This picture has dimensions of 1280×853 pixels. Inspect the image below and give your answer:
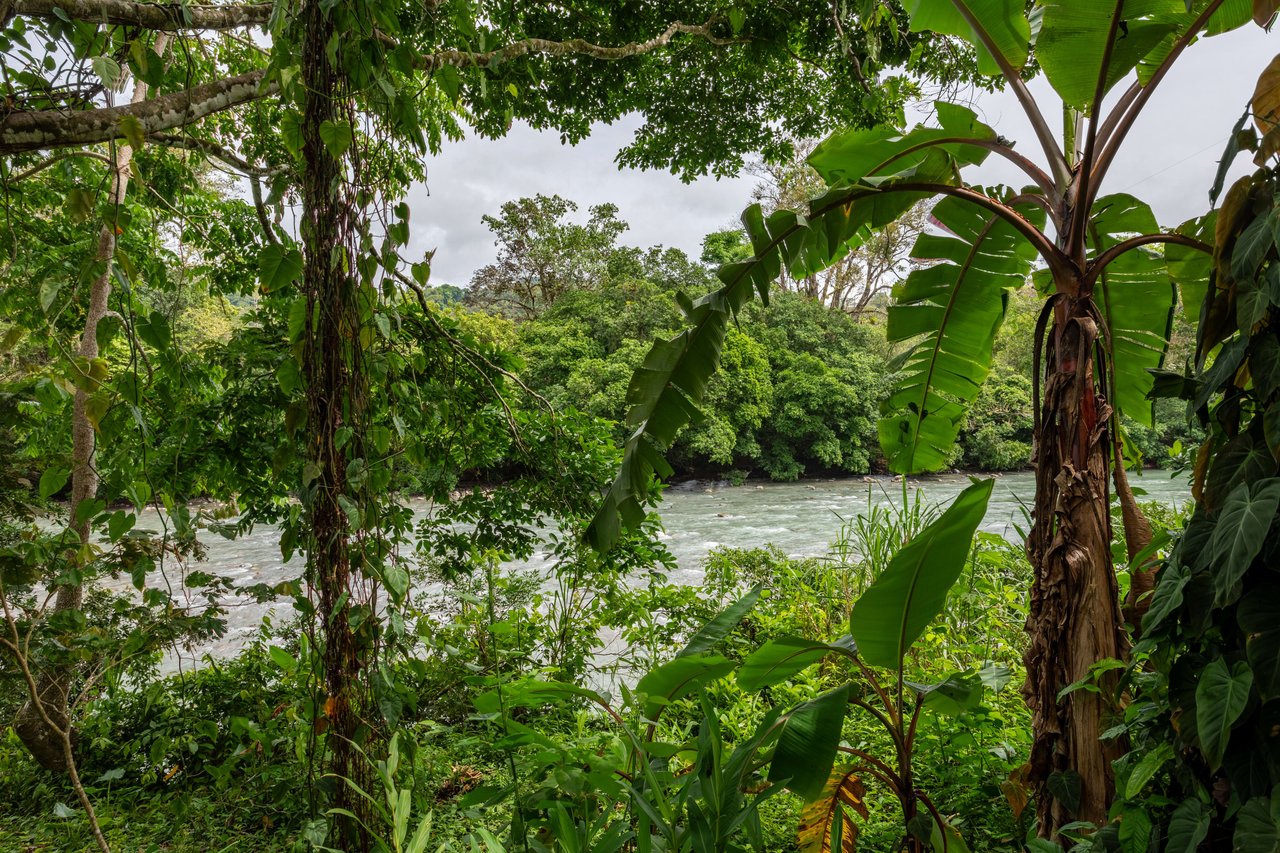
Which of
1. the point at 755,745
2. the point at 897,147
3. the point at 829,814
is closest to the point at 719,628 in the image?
the point at 755,745

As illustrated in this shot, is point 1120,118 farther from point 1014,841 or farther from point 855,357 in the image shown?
point 855,357

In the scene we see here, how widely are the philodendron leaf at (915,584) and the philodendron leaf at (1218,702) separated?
0.32m

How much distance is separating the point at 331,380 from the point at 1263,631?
1.22 m

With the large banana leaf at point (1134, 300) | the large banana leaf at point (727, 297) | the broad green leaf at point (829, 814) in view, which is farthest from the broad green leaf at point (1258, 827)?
the large banana leaf at point (1134, 300)

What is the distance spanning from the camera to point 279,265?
38.4 inches

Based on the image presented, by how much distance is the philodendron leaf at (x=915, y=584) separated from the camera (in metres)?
0.98

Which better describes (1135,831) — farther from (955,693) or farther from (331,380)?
(331,380)

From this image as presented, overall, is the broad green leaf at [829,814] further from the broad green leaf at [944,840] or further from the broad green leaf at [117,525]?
the broad green leaf at [117,525]

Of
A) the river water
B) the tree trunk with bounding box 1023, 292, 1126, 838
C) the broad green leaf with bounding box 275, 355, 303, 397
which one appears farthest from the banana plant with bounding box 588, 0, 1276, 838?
the river water

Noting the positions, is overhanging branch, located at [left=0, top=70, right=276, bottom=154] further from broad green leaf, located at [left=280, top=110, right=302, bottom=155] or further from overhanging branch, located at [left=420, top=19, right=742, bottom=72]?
overhanging branch, located at [left=420, top=19, right=742, bottom=72]

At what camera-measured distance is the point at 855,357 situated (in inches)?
516

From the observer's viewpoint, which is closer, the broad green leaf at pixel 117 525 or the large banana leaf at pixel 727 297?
the broad green leaf at pixel 117 525

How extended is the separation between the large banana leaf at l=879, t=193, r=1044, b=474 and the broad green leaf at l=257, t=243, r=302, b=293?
4.91 feet

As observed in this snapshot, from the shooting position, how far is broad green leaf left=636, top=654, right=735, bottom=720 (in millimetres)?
1074
